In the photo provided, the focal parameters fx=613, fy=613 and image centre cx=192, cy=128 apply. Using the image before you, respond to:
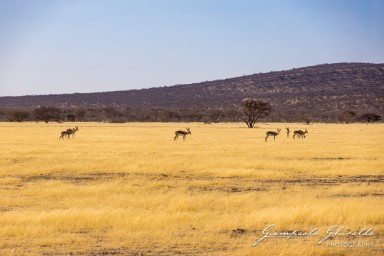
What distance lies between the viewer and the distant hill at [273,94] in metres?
140

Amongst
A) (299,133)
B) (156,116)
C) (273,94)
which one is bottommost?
(299,133)

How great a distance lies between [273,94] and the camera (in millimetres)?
155875

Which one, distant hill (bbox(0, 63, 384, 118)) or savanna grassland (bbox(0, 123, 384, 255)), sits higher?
distant hill (bbox(0, 63, 384, 118))

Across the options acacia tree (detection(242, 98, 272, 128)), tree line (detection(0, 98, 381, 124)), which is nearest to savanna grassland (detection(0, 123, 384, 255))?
acacia tree (detection(242, 98, 272, 128))

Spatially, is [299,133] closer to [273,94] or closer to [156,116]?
[156,116]

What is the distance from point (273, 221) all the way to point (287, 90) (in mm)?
149027

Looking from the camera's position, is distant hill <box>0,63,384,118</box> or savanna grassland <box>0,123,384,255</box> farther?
distant hill <box>0,63,384,118</box>

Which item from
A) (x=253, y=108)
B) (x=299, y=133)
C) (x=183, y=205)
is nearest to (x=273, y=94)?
(x=253, y=108)

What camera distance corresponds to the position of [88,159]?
93.8ft

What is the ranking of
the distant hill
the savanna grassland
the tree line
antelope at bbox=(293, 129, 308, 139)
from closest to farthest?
1. the savanna grassland
2. antelope at bbox=(293, 129, 308, 139)
3. the tree line
4. the distant hill

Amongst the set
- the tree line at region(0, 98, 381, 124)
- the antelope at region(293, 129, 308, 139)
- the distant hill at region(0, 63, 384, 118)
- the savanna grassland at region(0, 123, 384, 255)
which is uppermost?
the distant hill at region(0, 63, 384, 118)

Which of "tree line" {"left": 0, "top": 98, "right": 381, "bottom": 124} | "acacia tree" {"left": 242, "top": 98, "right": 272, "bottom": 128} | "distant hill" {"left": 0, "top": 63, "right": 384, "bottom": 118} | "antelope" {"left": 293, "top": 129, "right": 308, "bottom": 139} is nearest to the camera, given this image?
"antelope" {"left": 293, "top": 129, "right": 308, "bottom": 139}

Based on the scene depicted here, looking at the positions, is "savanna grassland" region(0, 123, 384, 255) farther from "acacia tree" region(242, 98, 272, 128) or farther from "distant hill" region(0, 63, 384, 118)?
"distant hill" region(0, 63, 384, 118)

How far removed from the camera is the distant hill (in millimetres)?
139625
